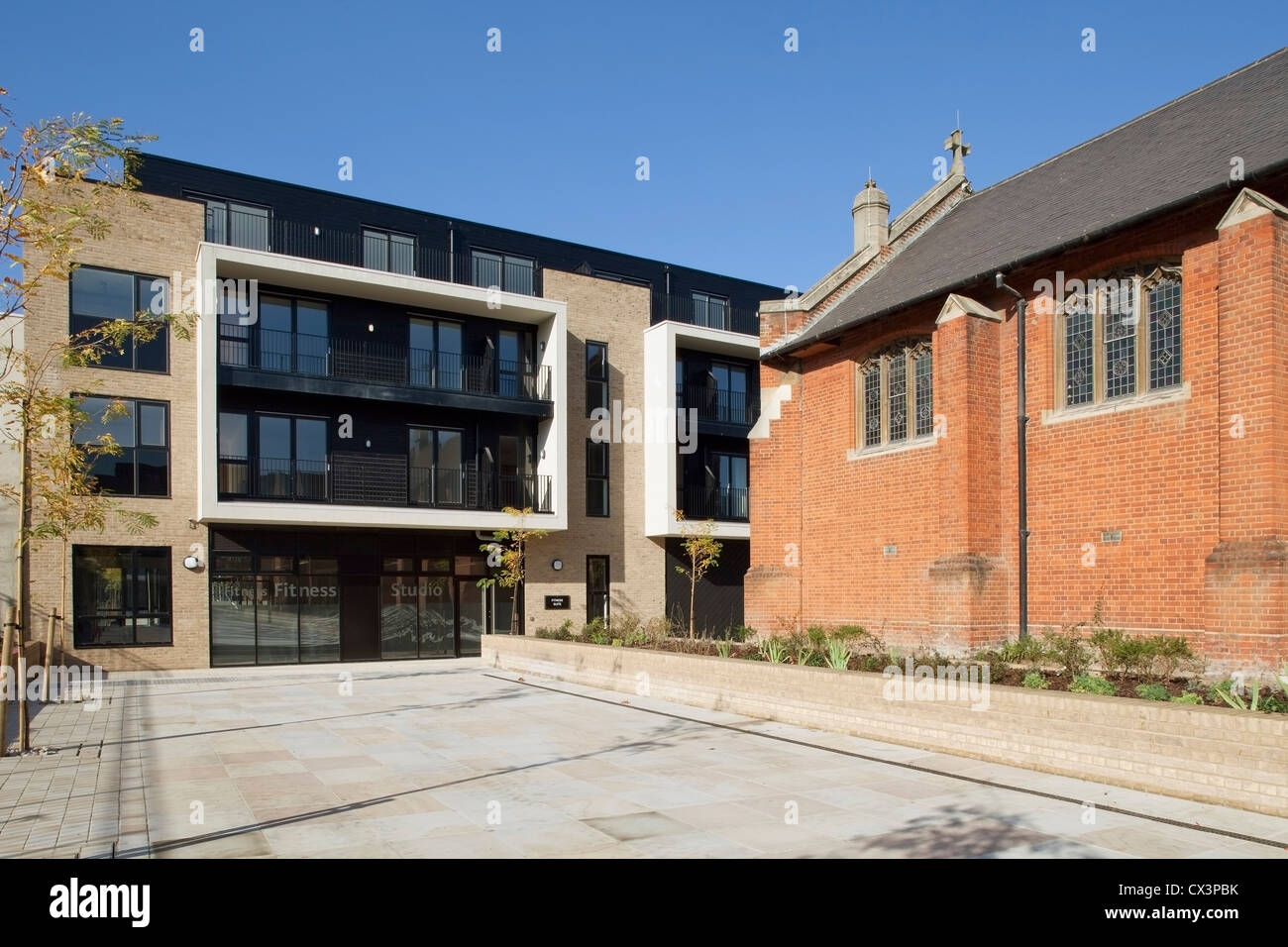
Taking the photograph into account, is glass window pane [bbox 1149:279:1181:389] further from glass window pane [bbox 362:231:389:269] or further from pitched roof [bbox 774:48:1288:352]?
glass window pane [bbox 362:231:389:269]

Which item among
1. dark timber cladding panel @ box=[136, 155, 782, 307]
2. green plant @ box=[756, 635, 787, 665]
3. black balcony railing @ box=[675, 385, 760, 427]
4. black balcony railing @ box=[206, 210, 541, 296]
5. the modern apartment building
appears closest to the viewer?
green plant @ box=[756, 635, 787, 665]

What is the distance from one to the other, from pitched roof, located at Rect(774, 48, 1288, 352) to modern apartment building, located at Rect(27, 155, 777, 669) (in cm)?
901

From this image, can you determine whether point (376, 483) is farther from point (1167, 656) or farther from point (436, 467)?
point (1167, 656)

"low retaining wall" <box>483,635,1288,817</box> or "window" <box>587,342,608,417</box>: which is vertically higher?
"window" <box>587,342,608,417</box>

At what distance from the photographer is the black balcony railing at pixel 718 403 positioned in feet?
95.5

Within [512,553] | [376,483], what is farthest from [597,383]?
[376,483]

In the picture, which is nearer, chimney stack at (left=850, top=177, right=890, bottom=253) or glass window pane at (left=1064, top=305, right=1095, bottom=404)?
glass window pane at (left=1064, top=305, right=1095, bottom=404)

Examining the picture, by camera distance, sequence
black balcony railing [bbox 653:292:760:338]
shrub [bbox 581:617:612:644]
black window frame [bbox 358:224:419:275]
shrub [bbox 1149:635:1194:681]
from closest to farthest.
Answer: shrub [bbox 1149:635:1194:681], shrub [bbox 581:617:612:644], black window frame [bbox 358:224:419:275], black balcony railing [bbox 653:292:760:338]

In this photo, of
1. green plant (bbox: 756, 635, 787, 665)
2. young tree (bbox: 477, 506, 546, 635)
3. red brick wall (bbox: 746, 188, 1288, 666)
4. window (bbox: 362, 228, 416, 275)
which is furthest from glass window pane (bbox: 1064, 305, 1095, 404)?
window (bbox: 362, 228, 416, 275)

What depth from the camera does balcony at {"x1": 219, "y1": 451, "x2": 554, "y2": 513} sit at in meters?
21.8

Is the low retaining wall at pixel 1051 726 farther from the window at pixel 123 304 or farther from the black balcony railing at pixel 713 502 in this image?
the window at pixel 123 304

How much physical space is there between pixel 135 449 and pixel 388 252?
331 inches
